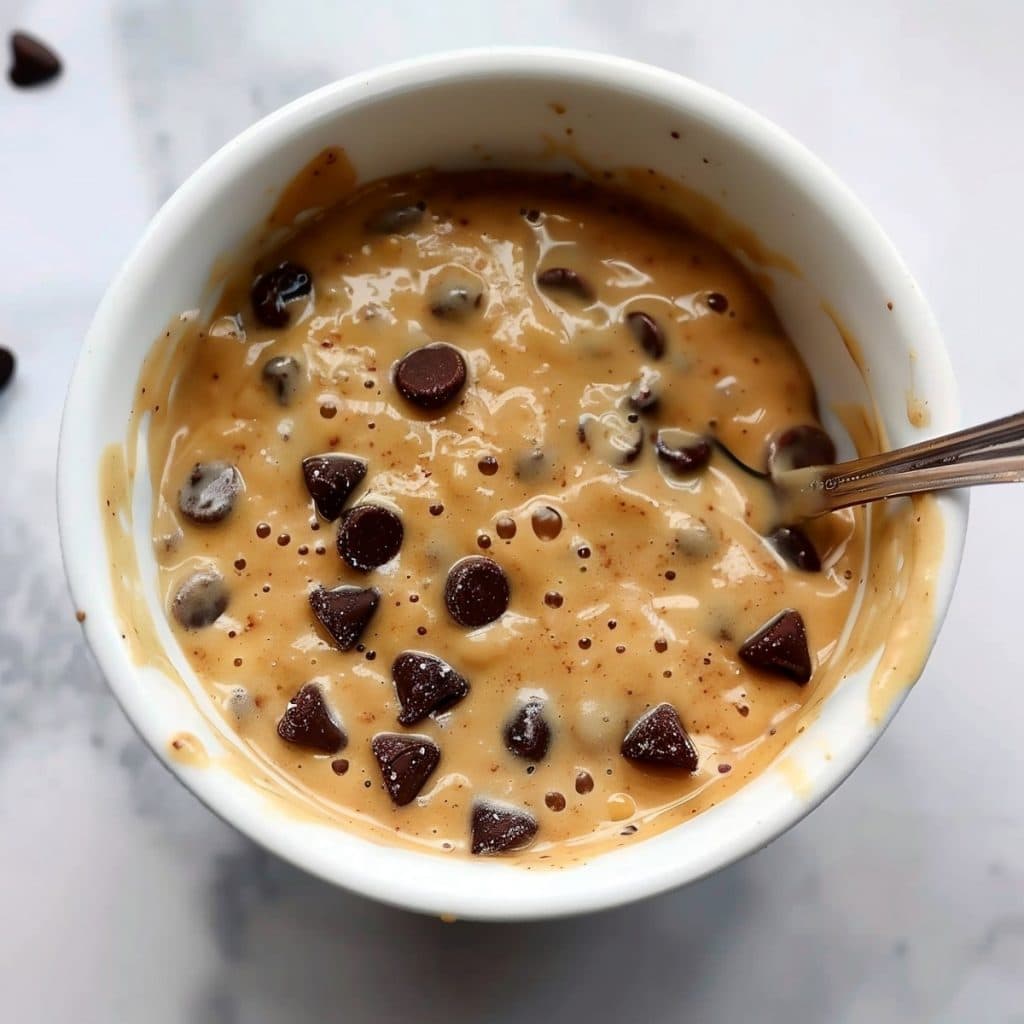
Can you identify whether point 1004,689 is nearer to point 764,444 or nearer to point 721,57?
point 764,444

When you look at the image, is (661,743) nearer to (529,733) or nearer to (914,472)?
(529,733)

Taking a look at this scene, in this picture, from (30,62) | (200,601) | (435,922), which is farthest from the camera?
(30,62)

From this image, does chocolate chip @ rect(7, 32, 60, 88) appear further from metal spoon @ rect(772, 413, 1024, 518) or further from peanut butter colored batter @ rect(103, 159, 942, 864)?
metal spoon @ rect(772, 413, 1024, 518)

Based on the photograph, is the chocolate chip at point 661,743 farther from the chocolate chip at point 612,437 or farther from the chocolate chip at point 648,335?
the chocolate chip at point 648,335

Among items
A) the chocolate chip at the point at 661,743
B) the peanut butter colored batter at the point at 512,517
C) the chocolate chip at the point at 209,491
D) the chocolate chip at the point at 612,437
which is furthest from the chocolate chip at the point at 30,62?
the chocolate chip at the point at 661,743

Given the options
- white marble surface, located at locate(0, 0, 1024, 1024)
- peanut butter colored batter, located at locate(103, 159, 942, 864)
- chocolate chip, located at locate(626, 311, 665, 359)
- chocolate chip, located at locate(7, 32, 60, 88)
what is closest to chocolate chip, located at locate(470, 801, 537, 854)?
peanut butter colored batter, located at locate(103, 159, 942, 864)

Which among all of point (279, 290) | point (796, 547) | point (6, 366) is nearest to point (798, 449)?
point (796, 547)

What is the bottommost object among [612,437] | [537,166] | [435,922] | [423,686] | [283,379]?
[435,922]

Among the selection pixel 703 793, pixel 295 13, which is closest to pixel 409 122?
pixel 295 13
